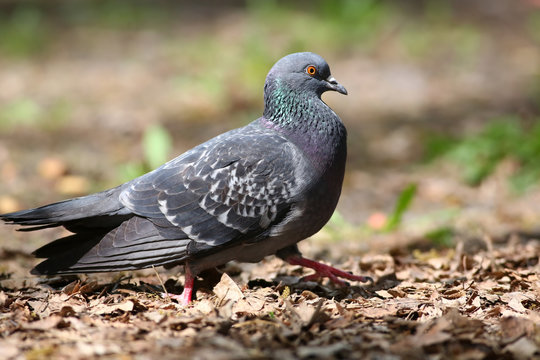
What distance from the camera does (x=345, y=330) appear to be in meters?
3.51

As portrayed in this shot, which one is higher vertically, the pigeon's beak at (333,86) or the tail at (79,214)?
the pigeon's beak at (333,86)

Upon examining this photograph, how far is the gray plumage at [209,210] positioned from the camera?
4.21 metres

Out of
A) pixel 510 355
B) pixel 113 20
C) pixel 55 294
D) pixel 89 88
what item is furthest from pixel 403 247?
pixel 113 20

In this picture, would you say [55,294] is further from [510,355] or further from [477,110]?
[477,110]

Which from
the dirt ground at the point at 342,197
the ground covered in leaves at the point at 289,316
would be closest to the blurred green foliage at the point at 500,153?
the dirt ground at the point at 342,197

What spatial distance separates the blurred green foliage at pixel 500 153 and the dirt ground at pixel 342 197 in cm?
13

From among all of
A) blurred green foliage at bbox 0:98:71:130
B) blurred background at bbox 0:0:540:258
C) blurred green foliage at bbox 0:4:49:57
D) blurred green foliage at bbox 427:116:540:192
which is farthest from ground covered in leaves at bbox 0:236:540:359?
blurred green foliage at bbox 0:4:49:57

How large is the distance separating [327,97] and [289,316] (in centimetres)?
695

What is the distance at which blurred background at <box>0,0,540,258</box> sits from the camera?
23.6 feet

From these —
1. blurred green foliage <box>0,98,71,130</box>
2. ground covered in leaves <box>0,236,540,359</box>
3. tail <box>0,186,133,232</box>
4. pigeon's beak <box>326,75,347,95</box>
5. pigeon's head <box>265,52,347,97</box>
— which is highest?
blurred green foliage <box>0,98,71,130</box>

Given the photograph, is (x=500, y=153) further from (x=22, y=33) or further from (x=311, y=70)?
(x=22, y=33)

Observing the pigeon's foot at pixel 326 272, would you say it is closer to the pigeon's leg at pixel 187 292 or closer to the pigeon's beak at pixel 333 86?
the pigeon's leg at pixel 187 292

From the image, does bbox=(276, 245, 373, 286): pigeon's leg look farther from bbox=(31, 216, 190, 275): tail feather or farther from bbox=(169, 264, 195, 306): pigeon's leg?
bbox=(31, 216, 190, 275): tail feather

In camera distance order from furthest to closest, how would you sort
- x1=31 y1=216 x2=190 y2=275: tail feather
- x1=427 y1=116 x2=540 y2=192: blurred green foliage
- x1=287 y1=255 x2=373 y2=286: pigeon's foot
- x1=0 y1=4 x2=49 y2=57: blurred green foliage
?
x1=0 y1=4 x2=49 y2=57: blurred green foliage, x1=427 y1=116 x2=540 y2=192: blurred green foliage, x1=287 y1=255 x2=373 y2=286: pigeon's foot, x1=31 y1=216 x2=190 y2=275: tail feather
